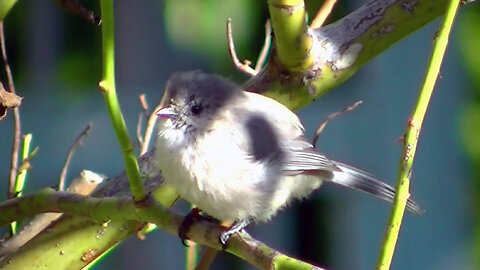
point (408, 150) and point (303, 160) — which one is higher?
point (408, 150)

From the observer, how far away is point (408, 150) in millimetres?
874

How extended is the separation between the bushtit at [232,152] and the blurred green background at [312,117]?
1.36m

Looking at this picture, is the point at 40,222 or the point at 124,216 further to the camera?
the point at 40,222

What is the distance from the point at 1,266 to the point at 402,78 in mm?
1982

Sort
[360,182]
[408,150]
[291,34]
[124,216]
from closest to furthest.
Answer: [408,150]
[124,216]
[291,34]
[360,182]

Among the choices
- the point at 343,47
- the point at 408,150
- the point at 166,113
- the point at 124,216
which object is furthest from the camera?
the point at 166,113

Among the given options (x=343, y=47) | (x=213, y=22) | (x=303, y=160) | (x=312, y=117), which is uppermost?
(x=343, y=47)

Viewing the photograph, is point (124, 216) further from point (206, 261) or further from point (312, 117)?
point (312, 117)

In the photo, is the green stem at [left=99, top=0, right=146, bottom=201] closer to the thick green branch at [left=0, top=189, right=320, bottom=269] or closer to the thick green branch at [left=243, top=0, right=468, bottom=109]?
the thick green branch at [left=0, top=189, right=320, bottom=269]

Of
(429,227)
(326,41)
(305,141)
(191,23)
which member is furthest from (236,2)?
(326,41)

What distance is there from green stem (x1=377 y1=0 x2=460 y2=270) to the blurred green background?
1960mm

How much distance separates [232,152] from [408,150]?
23.2 inches

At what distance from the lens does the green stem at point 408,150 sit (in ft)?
2.79

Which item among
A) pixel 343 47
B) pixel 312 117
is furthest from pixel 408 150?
pixel 312 117
